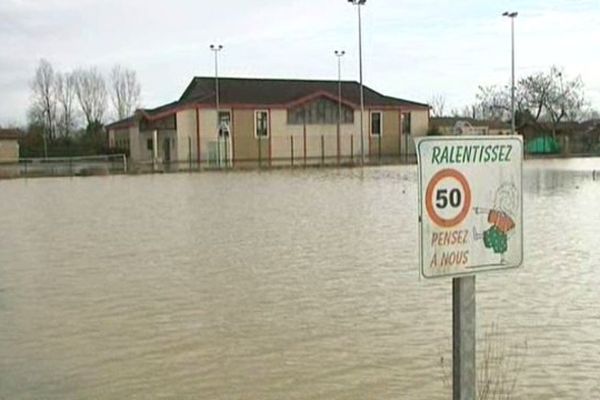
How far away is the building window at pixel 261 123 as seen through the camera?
2514 inches

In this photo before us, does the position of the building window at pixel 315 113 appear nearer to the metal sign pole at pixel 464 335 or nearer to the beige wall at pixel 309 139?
the beige wall at pixel 309 139

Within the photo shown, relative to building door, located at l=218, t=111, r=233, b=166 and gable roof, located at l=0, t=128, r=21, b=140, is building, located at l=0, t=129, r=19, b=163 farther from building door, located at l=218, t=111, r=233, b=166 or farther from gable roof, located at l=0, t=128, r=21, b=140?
building door, located at l=218, t=111, r=233, b=166

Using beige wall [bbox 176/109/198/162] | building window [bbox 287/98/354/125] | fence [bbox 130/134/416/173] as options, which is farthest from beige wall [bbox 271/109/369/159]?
beige wall [bbox 176/109/198/162]

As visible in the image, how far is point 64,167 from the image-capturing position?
182ft

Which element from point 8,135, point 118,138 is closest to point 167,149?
point 8,135

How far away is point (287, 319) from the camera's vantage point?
30.3ft

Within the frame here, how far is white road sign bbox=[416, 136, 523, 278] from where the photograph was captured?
293 cm

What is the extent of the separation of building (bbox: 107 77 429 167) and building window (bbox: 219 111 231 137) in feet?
0.26

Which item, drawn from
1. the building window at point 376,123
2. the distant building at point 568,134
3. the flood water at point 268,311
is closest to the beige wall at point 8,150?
the building window at point 376,123

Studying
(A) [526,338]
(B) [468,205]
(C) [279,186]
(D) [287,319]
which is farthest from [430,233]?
(C) [279,186]

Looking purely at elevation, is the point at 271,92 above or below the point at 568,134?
above

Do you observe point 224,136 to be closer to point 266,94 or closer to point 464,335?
point 266,94

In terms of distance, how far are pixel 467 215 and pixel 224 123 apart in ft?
198

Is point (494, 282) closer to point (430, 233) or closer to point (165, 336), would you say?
point (165, 336)
